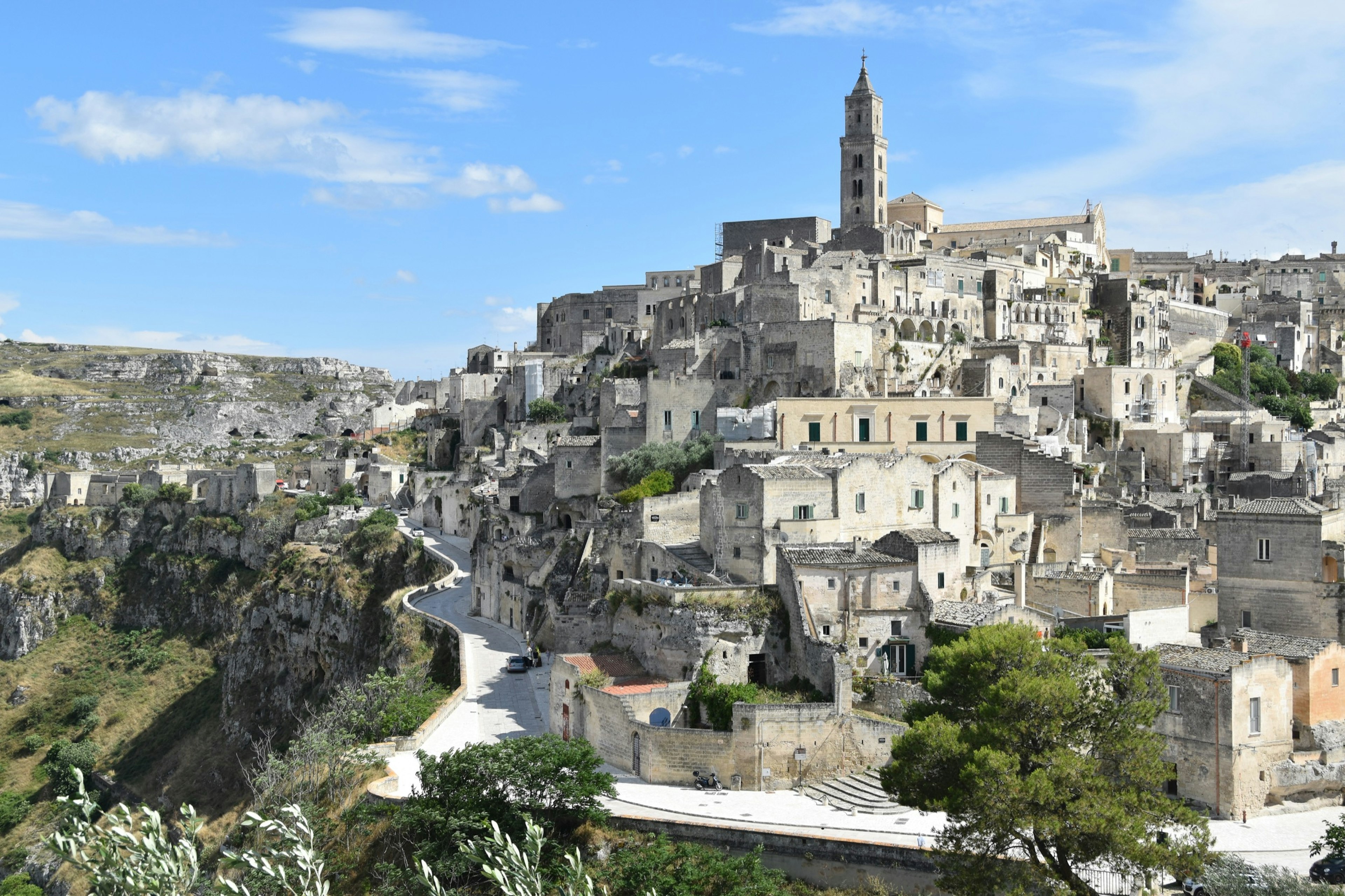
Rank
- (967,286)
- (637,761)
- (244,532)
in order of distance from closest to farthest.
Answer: (637,761) → (967,286) → (244,532)

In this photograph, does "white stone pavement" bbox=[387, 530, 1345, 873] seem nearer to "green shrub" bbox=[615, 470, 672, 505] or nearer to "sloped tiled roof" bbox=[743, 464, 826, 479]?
"sloped tiled roof" bbox=[743, 464, 826, 479]

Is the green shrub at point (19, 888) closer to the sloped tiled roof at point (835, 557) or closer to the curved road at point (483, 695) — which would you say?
the curved road at point (483, 695)

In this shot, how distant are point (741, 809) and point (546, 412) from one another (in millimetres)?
47751

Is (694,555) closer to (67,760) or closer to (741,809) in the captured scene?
(741,809)

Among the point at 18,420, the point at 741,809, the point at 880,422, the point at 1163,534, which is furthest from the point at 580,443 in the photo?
the point at 18,420

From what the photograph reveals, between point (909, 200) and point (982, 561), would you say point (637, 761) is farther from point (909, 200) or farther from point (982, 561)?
point (909, 200)

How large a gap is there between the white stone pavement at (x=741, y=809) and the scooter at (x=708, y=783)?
20cm

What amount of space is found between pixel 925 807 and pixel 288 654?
146ft

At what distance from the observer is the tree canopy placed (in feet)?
74.6

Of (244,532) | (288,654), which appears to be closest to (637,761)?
(288,654)

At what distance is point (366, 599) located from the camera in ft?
192

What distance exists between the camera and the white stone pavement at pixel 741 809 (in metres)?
26.2

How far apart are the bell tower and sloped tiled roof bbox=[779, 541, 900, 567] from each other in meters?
53.9

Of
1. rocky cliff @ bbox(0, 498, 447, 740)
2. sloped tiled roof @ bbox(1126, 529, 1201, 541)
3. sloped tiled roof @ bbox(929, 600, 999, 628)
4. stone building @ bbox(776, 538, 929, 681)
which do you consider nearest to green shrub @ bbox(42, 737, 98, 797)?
rocky cliff @ bbox(0, 498, 447, 740)
